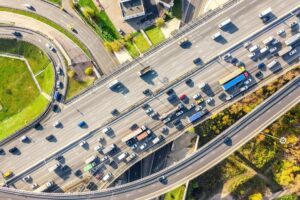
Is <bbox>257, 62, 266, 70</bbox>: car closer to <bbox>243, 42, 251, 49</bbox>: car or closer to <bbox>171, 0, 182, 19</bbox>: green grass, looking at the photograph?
<bbox>243, 42, 251, 49</bbox>: car

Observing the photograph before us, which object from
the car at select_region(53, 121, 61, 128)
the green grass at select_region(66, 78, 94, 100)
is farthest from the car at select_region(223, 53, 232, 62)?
the car at select_region(53, 121, 61, 128)

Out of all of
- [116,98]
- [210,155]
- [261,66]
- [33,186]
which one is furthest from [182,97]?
[33,186]

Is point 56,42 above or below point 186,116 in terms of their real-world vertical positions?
above

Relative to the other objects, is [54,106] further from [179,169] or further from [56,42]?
[179,169]

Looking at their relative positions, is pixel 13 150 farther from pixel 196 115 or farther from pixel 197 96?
pixel 197 96

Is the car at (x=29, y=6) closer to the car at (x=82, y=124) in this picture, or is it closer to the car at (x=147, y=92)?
the car at (x=82, y=124)

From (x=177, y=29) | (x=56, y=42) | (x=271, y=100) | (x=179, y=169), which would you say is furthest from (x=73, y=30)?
(x=271, y=100)
